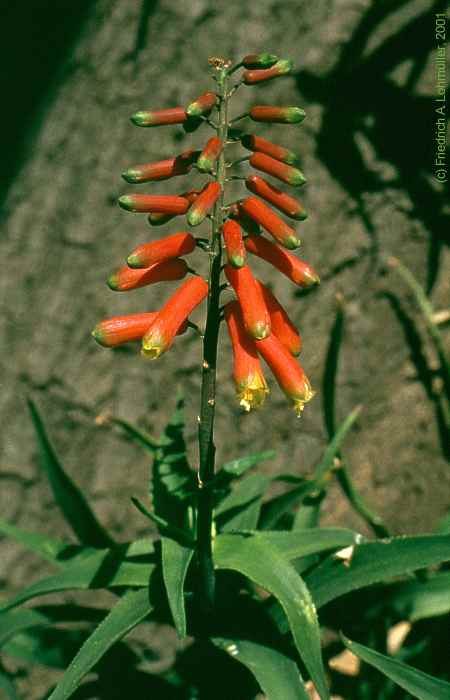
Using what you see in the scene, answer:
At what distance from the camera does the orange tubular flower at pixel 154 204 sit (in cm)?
172

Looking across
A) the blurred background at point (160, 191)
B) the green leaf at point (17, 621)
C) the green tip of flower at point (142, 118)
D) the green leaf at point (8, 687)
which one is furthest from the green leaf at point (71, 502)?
the green tip of flower at point (142, 118)

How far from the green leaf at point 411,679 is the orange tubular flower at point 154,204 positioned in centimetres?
132

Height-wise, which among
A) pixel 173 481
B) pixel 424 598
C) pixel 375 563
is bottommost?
pixel 424 598

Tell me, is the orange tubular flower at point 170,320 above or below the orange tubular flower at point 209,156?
below

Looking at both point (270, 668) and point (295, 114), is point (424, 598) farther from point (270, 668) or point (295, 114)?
point (295, 114)

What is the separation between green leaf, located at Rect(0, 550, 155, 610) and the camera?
215cm

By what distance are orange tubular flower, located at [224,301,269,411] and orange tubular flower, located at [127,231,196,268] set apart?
0.62 feet

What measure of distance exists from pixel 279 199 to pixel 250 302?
266 mm

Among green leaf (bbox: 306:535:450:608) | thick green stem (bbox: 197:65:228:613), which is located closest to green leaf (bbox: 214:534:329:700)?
thick green stem (bbox: 197:65:228:613)

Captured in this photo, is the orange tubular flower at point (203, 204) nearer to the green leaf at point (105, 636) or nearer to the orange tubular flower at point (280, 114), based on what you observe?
the orange tubular flower at point (280, 114)

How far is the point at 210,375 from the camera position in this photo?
1771 mm

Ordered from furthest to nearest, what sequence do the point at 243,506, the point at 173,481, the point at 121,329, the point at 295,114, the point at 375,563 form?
1. the point at 243,506
2. the point at 173,481
3. the point at 375,563
4. the point at 121,329
5. the point at 295,114

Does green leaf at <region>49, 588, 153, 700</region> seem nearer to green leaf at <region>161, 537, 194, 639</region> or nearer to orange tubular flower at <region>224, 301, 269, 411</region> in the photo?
green leaf at <region>161, 537, 194, 639</region>

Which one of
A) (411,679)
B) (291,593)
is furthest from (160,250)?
(411,679)
